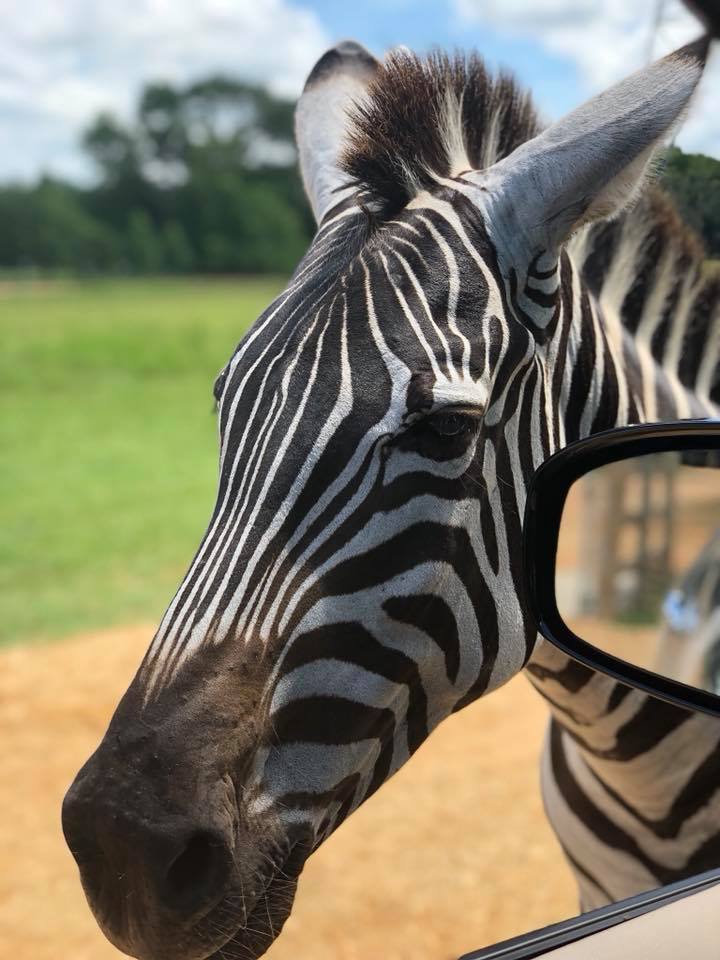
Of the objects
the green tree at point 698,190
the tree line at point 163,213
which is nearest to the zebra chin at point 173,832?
the green tree at point 698,190

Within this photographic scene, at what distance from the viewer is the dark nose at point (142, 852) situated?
1.06 m

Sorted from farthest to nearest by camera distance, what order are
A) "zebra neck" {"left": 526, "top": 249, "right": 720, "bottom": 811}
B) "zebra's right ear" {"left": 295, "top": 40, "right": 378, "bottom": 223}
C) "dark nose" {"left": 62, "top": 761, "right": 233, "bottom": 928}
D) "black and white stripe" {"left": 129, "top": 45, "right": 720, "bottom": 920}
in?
"zebra's right ear" {"left": 295, "top": 40, "right": 378, "bottom": 223} < "zebra neck" {"left": 526, "top": 249, "right": 720, "bottom": 811} < "black and white stripe" {"left": 129, "top": 45, "right": 720, "bottom": 920} < "dark nose" {"left": 62, "top": 761, "right": 233, "bottom": 928}

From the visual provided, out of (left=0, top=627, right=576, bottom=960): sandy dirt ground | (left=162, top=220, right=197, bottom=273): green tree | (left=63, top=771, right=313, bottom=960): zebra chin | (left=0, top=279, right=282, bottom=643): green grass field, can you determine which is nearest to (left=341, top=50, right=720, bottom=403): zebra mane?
(left=0, top=279, right=282, bottom=643): green grass field

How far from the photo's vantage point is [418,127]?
1.44m

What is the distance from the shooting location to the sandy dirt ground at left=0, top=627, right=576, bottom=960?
11.6 feet

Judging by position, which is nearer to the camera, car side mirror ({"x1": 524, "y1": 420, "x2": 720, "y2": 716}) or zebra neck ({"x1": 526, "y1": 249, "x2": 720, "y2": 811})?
car side mirror ({"x1": 524, "y1": 420, "x2": 720, "y2": 716})

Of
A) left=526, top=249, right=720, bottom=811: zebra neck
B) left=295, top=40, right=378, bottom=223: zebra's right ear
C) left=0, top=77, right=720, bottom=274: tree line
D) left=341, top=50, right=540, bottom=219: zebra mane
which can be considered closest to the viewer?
left=341, top=50, right=540, bottom=219: zebra mane

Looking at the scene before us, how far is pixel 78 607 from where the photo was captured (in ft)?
26.7

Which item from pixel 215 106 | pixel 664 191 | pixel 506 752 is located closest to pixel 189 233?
pixel 215 106

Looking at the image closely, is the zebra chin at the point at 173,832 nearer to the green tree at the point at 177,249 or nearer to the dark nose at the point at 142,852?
the dark nose at the point at 142,852

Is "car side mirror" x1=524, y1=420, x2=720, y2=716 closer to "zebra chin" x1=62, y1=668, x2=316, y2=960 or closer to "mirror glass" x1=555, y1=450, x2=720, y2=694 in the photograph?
"mirror glass" x1=555, y1=450, x2=720, y2=694

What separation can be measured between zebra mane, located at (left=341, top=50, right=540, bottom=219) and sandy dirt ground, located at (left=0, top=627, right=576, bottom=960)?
8.57 ft

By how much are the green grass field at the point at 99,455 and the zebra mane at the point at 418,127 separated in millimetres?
518

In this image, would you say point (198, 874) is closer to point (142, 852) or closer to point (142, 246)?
point (142, 852)
